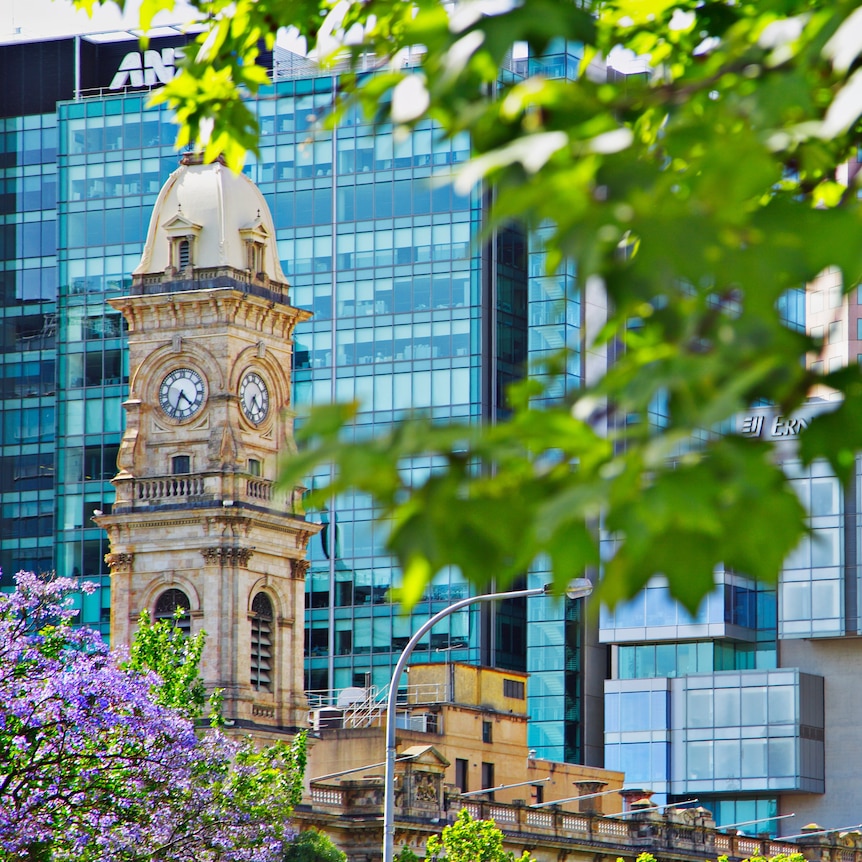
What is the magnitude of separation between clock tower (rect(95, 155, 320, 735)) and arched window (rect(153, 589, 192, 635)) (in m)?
0.07

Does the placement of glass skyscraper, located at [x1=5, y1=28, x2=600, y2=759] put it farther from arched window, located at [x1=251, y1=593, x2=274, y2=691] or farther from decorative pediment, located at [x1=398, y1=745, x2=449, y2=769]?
decorative pediment, located at [x1=398, y1=745, x2=449, y2=769]

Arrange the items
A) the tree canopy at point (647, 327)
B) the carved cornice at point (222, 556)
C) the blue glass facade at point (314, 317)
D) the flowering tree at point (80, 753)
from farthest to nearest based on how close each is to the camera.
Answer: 1. the blue glass facade at point (314, 317)
2. the carved cornice at point (222, 556)
3. the flowering tree at point (80, 753)
4. the tree canopy at point (647, 327)

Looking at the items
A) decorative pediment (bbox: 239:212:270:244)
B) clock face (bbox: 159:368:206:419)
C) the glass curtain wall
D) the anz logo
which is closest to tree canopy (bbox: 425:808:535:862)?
clock face (bbox: 159:368:206:419)

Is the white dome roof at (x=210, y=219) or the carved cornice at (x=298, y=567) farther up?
the white dome roof at (x=210, y=219)

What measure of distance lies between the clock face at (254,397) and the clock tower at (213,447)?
0.23 feet

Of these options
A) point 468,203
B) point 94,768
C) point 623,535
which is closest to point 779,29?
point 623,535

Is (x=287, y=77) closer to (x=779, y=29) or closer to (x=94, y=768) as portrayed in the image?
(x=94, y=768)

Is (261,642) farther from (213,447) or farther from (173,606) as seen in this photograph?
(213,447)

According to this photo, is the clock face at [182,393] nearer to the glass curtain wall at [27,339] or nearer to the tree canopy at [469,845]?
the tree canopy at [469,845]

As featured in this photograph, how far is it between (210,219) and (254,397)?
6.47 meters

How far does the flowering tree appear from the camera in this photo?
32.7m

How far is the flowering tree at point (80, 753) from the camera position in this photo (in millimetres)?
32688

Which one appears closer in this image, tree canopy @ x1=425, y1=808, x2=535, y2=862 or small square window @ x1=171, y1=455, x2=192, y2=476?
tree canopy @ x1=425, y1=808, x2=535, y2=862

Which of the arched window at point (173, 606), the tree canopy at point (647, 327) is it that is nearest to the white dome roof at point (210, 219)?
the arched window at point (173, 606)
